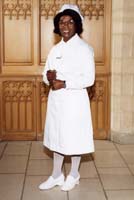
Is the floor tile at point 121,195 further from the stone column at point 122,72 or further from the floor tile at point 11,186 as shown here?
the stone column at point 122,72

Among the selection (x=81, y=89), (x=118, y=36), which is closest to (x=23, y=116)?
(x=118, y=36)

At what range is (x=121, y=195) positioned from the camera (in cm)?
285

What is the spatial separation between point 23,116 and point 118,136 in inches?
46.3

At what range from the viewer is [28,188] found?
299 cm

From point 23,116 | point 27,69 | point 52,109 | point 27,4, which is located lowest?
point 23,116

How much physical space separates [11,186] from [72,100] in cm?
89

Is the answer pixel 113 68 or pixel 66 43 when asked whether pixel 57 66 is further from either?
pixel 113 68

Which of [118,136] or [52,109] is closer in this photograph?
[52,109]

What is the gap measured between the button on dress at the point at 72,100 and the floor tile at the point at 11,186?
1.50 feet

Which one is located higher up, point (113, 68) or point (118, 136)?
point (113, 68)

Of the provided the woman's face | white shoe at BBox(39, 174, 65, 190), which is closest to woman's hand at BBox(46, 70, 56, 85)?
the woman's face

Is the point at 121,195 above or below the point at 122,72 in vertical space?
below

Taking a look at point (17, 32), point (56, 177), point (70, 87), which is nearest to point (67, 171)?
point (56, 177)

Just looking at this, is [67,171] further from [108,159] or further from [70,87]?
[70,87]
